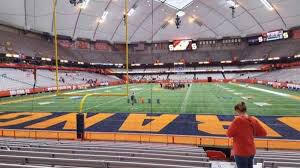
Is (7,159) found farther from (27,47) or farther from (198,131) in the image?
(27,47)

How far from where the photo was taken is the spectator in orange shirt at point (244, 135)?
4.17m

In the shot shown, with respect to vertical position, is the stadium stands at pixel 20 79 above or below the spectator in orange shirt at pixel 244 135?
above

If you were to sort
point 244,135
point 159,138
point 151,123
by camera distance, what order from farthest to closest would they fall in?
point 151,123 → point 159,138 → point 244,135

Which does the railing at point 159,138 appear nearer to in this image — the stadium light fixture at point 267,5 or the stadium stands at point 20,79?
the stadium stands at point 20,79

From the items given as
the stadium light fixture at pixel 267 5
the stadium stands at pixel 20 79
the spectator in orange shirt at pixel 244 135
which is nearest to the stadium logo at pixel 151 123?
the spectator in orange shirt at pixel 244 135

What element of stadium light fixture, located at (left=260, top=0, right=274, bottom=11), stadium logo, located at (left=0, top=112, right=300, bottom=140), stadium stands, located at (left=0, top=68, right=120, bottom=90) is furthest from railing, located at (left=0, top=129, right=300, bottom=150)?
stadium light fixture, located at (left=260, top=0, right=274, bottom=11)

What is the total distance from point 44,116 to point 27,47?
3747cm

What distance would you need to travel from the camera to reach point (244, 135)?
13.8ft

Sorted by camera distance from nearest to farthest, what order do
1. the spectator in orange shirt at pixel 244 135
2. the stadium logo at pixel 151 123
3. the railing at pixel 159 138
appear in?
the spectator in orange shirt at pixel 244 135
the railing at pixel 159 138
the stadium logo at pixel 151 123

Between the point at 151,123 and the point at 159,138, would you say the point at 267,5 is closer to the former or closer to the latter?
the point at 151,123

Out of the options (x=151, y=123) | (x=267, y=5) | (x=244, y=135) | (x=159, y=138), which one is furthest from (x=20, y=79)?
(x=267, y=5)

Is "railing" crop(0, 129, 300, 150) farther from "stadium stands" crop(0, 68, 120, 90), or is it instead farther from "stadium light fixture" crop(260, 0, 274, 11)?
"stadium light fixture" crop(260, 0, 274, 11)

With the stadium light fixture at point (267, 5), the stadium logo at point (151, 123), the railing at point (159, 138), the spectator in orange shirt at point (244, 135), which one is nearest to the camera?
the spectator in orange shirt at point (244, 135)

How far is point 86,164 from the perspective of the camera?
408cm
